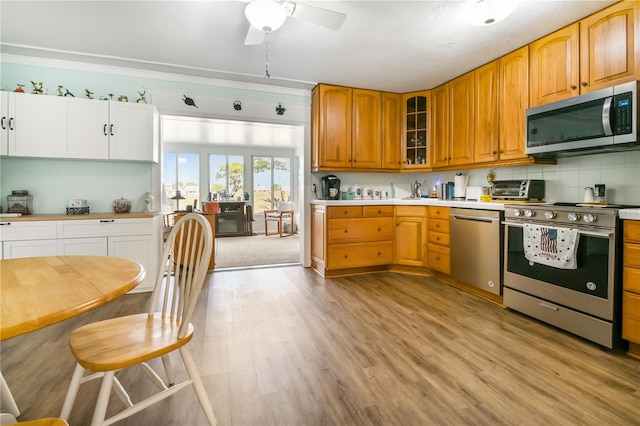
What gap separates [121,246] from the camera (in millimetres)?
3219

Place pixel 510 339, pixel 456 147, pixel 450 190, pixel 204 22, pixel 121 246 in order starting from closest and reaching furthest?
pixel 510 339 → pixel 204 22 → pixel 121 246 → pixel 456 147 → pixel 450 190

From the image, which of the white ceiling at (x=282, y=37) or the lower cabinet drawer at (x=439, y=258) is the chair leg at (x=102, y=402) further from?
the lower cabinet drawer at (x=439, y=258)

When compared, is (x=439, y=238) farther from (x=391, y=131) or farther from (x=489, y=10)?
(x=489, y=10)

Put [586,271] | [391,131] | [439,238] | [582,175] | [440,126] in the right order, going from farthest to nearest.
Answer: [391,131] → [440,126] → [439,238] → [582,175] → [586,271]

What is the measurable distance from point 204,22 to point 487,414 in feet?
10.8

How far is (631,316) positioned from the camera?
6.38 feet

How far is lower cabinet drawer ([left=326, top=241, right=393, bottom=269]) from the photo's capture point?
3.82m

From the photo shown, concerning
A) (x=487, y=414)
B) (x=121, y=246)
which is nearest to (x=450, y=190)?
(x=487, y=414)

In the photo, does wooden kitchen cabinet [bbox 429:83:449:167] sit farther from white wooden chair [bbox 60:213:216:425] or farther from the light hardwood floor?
white wooden chair [bbox 60:213:216:425]

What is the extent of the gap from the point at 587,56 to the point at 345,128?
244 centimetres

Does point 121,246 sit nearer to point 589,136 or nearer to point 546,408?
point 546,408

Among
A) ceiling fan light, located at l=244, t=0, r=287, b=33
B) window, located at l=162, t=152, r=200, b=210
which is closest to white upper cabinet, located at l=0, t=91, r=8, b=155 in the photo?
ceiling fan light, located at l=244, t=0, r=287, b=33

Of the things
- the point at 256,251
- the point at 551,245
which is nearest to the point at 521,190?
the point at 551,245

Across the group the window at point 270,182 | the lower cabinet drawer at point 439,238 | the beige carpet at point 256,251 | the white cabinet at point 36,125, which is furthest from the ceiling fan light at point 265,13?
the window at point 270,182
